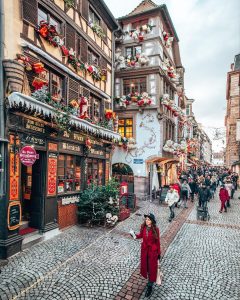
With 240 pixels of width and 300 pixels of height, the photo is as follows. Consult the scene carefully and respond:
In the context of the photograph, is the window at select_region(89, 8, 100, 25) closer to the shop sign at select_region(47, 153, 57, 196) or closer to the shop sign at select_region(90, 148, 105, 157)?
the shop sign at select_region(90, 148, 105, 157)

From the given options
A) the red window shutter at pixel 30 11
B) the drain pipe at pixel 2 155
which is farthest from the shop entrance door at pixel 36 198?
the red window shutter at pixel 30 11

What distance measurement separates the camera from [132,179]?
1906 centimetres

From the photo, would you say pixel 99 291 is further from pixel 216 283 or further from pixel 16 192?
pixel 16 192

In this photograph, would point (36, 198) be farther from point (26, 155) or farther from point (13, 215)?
point (26, 155)

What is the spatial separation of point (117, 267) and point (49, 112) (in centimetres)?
537

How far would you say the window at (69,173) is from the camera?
10227 millimetres

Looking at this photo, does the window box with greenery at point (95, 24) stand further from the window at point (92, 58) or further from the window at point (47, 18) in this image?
the window at point (47, 18)

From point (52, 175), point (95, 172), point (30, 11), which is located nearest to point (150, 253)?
point (52, 175)

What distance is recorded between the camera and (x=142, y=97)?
18.4 meters

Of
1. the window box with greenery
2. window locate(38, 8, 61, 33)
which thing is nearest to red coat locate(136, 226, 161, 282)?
window locate(38, 8, 61, 33)

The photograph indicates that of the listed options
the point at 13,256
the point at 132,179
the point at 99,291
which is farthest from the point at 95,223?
the point at 132,179

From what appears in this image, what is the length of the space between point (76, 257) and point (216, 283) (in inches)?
159

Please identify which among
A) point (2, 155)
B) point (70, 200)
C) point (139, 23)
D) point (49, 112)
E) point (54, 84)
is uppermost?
point (139, 23)

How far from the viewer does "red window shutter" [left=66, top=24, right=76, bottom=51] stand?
10820 millimetres
